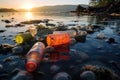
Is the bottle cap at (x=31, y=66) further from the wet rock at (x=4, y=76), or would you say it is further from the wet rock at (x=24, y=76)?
the wet rock at (x=4, y=76)

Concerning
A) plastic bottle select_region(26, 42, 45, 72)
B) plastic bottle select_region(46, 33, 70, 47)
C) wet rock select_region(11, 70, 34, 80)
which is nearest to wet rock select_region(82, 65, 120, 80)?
plastic bottle select_region(26, 42, 45, 72)

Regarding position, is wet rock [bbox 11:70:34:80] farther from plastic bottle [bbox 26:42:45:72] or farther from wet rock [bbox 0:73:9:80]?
wet rock [bbox 0:73:9:80]

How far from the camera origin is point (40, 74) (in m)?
7.67

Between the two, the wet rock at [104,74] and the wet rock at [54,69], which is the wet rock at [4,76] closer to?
the wet rock at [54,69]

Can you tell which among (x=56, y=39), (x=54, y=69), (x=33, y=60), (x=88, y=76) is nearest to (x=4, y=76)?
(x=33, y=60)

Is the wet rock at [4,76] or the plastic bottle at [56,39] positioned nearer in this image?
the wet rock at [4,76]

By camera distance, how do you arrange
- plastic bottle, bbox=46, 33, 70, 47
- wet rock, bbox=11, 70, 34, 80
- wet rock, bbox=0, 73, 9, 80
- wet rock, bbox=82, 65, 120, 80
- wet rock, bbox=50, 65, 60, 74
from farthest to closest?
1. plastic bottle, bbox=46, 33, 70, 47
2. wet rock, bbox=50, 65, 60, 74
3. wet rock, bbox=0, 73, 9, 80
4. wet rock, bbox=82, 65, 120, 80
5. wet rock, bbox=11, 70, 34, 80

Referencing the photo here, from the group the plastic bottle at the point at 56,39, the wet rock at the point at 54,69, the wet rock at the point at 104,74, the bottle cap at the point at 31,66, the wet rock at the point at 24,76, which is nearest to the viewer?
the wet rock at the point at 24,76

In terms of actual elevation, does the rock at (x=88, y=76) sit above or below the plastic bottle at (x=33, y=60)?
below

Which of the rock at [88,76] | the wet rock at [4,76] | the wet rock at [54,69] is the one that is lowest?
the wet rock at [4,76]

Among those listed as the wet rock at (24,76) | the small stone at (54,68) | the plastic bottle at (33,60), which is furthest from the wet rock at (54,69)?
the wet rock at (24,76)

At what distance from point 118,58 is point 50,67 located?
330cm

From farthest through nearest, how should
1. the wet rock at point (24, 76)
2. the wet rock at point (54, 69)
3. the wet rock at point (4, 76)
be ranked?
1. the wet rock at point (54, 69)
2. the wet rock at point (4, 76)
3. the wet rock at point (24, 76)

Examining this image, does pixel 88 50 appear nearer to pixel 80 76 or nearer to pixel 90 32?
pixel 80 76
